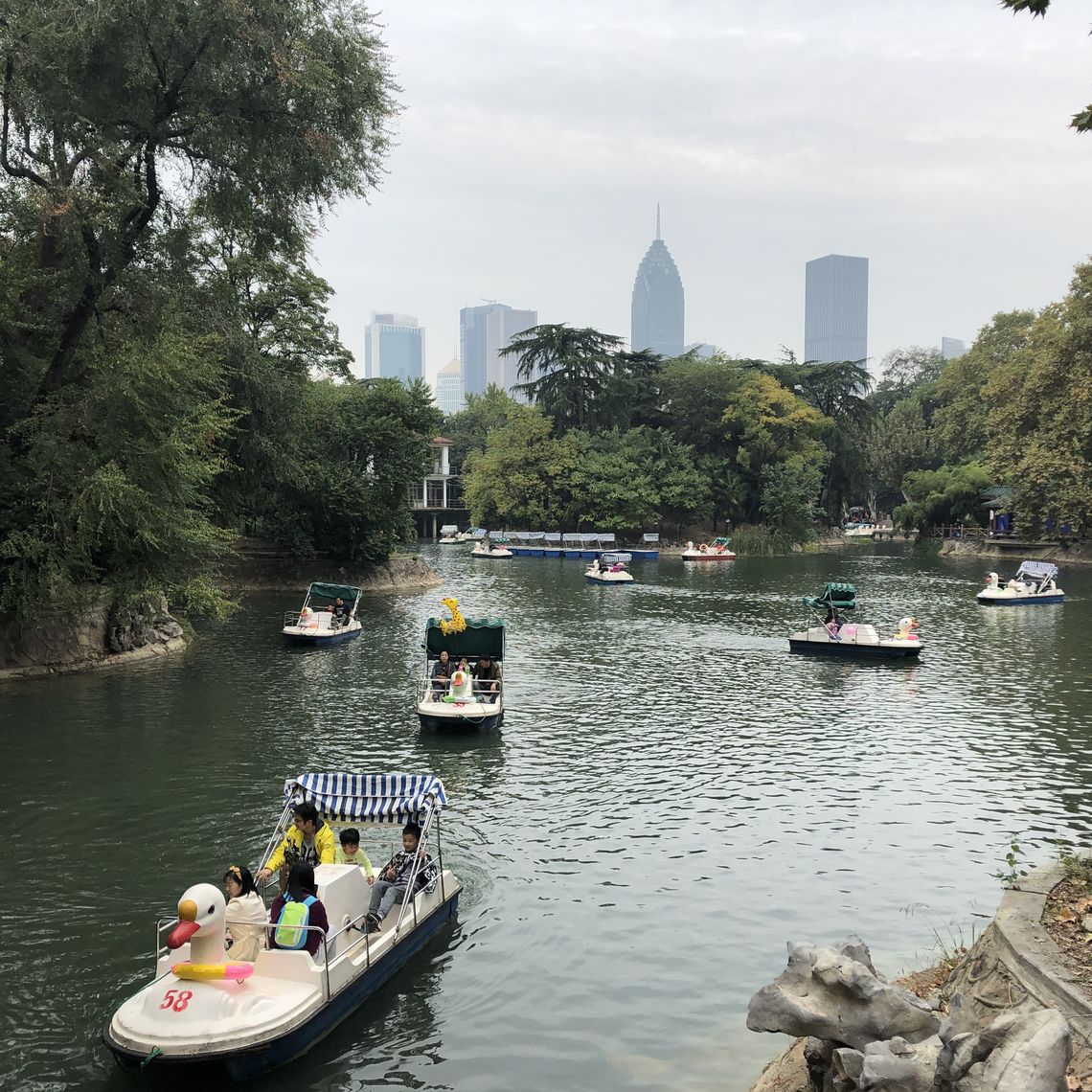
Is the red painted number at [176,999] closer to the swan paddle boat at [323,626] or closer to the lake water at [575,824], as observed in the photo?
the lake water at [575,824]

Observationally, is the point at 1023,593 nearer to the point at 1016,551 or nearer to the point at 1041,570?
the point at 1041,570

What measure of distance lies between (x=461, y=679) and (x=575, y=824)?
793 cm

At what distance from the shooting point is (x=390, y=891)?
1298 cm

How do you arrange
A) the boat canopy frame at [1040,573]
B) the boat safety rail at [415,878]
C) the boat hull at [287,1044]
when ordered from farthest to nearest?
the boat canopy frame at [1040,573] → the boat safety rail at [415,878] → the boat hull at [287,1044]

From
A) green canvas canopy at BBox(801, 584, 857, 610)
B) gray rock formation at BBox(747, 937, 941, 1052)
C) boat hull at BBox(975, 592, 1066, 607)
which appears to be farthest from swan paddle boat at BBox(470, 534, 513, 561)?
gray rock formation at BBox(747, 937, 941, 1052)

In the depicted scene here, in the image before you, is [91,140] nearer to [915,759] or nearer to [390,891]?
[390,891]

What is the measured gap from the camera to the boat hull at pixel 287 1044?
9.52 metres

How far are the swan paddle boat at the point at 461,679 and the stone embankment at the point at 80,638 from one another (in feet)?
35.0

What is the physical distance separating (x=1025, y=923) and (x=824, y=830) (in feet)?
27.2

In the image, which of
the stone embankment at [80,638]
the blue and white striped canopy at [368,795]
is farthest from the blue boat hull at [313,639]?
the blue and white striped canopy at [368,795]


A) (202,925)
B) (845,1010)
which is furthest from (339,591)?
(845,1010)

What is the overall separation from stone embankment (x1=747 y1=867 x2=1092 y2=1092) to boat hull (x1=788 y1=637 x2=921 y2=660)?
26549 millimetres

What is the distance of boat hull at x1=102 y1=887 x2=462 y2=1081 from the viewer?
9523 mm

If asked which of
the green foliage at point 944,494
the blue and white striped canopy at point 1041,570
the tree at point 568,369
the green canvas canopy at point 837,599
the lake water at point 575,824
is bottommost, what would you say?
the lake water at point 575,824
